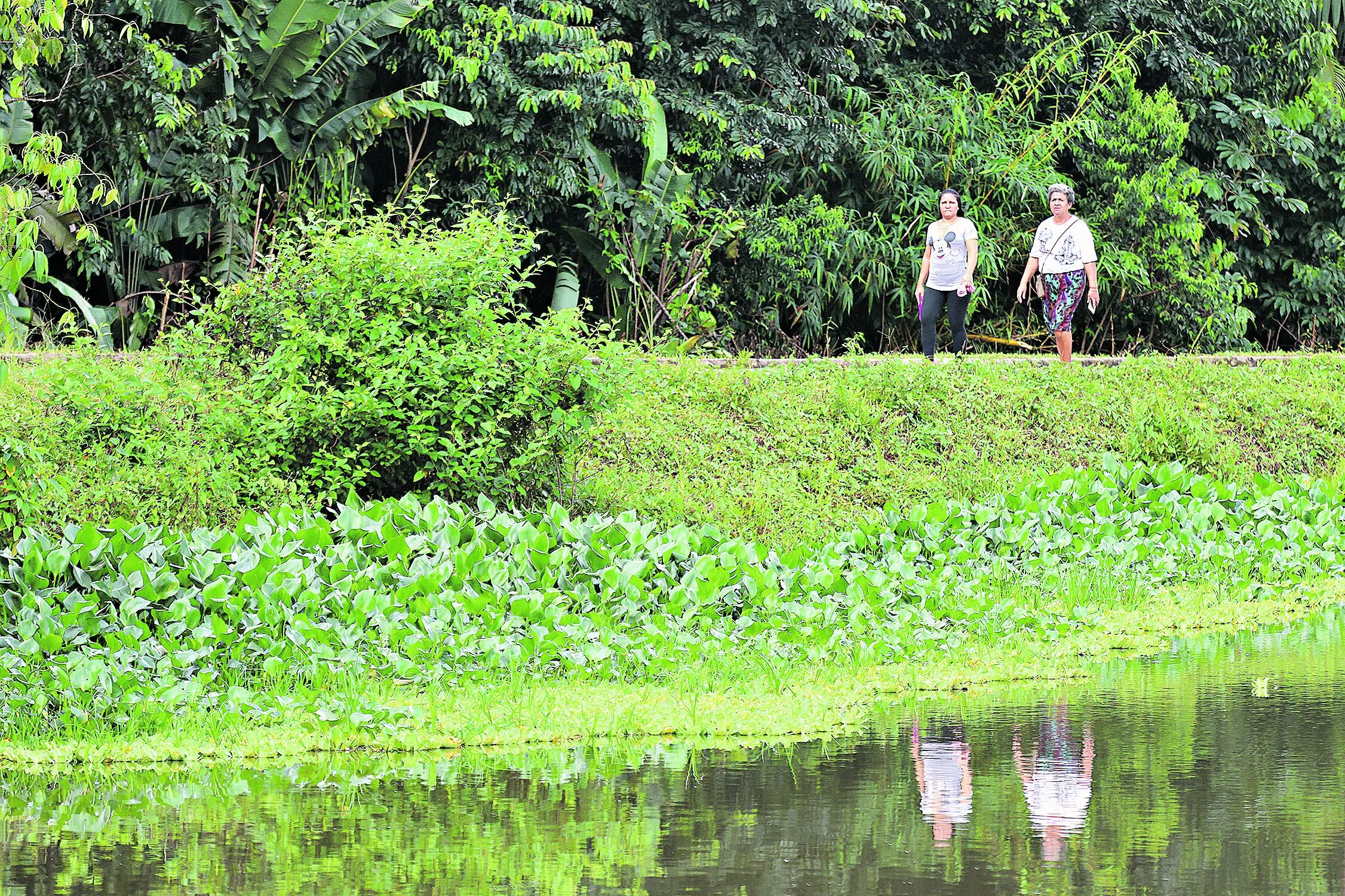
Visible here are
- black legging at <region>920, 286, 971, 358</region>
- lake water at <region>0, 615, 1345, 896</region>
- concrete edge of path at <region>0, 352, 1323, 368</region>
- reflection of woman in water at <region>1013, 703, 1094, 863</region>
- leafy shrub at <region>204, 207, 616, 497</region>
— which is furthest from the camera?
black legging at <region>920, 286, 971, 358</region>

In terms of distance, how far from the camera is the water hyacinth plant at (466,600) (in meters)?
6.23

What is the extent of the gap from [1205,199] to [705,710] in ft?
56.7

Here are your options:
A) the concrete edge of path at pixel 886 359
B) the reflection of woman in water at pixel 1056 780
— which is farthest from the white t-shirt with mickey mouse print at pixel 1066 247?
the reflection of woman in water at pixel 1056 780

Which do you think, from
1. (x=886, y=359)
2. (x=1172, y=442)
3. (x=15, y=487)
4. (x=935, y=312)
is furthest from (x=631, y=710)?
(x=935, y=312)

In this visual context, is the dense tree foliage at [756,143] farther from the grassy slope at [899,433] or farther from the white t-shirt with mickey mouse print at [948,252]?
the grassy slope at [899,433]

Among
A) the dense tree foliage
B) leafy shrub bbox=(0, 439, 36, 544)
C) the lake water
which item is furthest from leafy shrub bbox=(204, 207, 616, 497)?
the lake water

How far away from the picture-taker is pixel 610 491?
32.0 ft

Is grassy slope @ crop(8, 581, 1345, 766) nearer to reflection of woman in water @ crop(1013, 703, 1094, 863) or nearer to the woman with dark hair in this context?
reflection of woman in water @ crop(1013, 703, 1094, 863)

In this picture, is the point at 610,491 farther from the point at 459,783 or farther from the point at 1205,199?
the point at 1205,199

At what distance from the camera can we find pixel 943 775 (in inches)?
206

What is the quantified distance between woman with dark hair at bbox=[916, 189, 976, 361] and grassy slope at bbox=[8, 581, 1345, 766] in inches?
257

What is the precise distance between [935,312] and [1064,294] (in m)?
1.38

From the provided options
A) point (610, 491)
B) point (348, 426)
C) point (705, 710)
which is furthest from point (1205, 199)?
point (705, 710)

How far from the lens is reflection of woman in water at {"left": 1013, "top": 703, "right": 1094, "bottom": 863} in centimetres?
460
